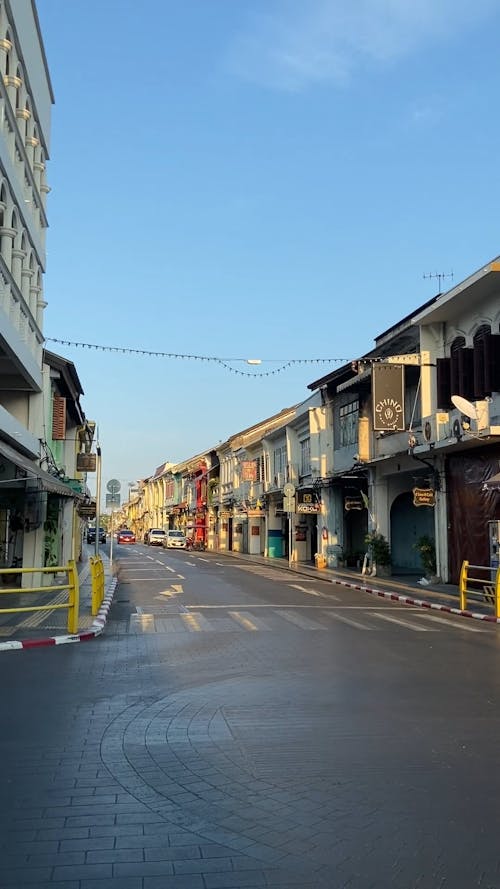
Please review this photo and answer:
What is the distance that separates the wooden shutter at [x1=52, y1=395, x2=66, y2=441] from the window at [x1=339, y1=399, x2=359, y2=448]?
11.8m

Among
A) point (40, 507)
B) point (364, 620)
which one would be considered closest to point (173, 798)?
point (364, 620)

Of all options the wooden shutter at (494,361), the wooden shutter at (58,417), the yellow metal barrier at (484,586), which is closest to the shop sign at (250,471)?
the wooden shutter at (58,417)

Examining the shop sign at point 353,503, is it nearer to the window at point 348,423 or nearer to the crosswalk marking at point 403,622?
the window at point 348,423

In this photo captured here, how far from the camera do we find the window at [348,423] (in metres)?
32.4

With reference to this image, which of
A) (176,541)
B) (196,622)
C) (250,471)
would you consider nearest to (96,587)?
(196,622)

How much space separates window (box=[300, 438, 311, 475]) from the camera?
40.5 meters

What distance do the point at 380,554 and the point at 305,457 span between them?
13087mm

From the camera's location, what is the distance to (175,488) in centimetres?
9994

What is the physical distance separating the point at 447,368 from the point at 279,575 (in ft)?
40.8

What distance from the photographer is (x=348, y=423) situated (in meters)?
33.8

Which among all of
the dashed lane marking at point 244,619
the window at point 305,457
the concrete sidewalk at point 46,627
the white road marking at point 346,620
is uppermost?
the window at point 305,457

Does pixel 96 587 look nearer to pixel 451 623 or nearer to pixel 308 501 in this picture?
pixel 451 623

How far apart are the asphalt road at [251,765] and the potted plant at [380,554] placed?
1676 cm

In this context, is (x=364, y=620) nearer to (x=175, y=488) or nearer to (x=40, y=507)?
(x=40, y=507)
